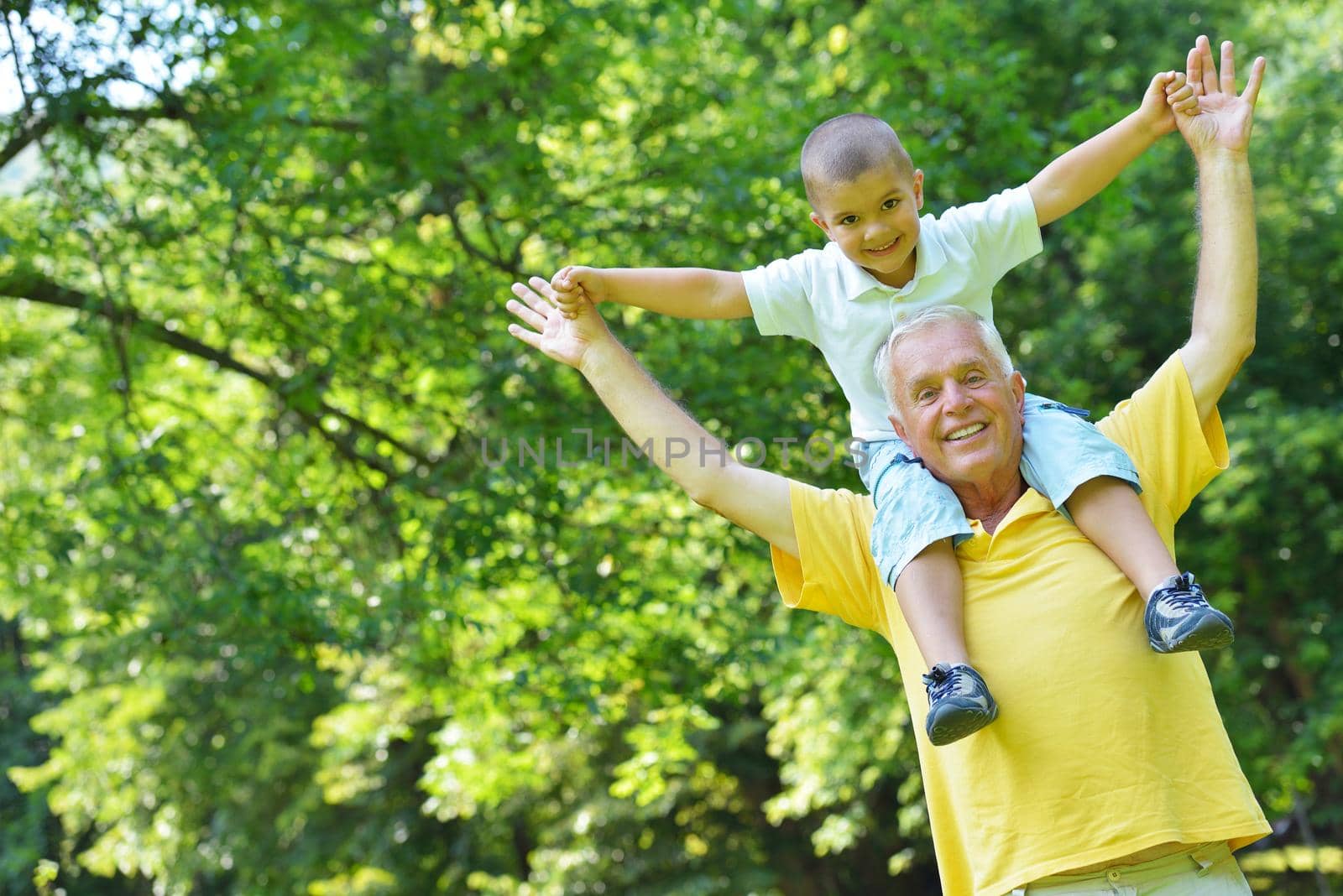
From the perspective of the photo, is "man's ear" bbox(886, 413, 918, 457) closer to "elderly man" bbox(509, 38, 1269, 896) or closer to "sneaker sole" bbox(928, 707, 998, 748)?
"elderly man" bbox(509, 38, 1269, 896)

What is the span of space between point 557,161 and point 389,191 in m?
1.54

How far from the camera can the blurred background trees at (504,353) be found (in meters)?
6.04

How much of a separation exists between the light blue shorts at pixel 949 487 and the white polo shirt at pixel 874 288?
332mm

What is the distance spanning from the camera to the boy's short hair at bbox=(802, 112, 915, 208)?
7.82ft

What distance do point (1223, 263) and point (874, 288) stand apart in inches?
24.4

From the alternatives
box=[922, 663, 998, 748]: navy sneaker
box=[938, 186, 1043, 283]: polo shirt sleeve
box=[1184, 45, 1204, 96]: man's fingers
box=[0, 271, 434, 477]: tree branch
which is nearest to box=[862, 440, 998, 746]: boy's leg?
box=[922, 663, 998, 748]: navy sneaker

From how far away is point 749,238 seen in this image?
6320mm

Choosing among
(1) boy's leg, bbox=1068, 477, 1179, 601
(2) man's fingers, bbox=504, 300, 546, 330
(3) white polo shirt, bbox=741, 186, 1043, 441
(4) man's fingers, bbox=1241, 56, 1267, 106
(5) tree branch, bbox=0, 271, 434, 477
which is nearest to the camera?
(1) boy's leg, bbox=1068, 477, 1179, 601

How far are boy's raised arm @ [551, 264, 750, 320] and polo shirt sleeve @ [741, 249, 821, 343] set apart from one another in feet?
0.08

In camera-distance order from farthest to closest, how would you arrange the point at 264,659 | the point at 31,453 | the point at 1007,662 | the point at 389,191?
the point at 31,453 → the point at 389,191 → the point at 264,659 → the point at 1007,662

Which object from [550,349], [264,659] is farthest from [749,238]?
[550,349]

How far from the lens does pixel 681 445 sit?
2090mm

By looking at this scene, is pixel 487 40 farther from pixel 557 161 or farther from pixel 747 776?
pixel 747 776

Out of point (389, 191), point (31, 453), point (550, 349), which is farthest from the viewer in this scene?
point (31, 453)
